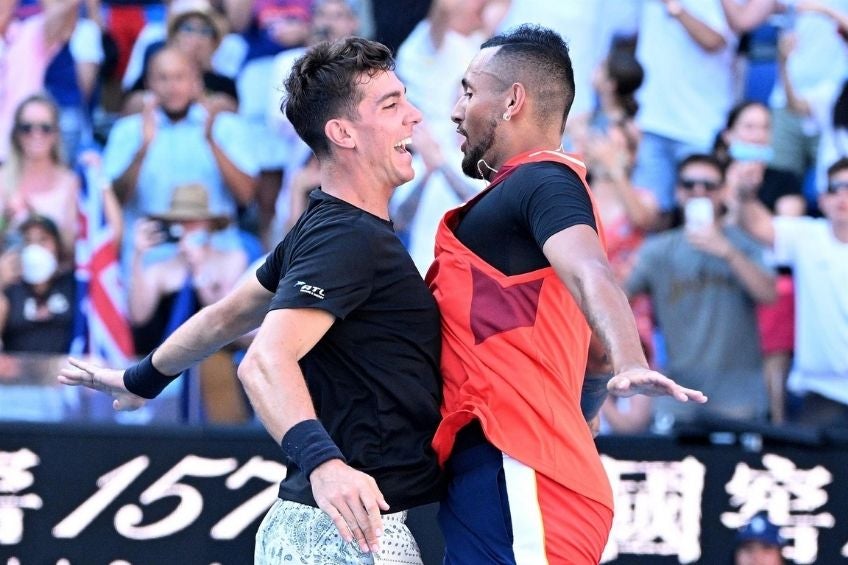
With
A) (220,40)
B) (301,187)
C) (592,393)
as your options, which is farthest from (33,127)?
(592,393)

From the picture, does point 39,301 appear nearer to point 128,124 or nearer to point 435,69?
point 128,124

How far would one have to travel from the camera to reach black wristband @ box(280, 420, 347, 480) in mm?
2611

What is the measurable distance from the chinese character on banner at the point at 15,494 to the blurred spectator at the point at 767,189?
3.33 metres

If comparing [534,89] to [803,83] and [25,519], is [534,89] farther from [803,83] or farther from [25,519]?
[803,83]

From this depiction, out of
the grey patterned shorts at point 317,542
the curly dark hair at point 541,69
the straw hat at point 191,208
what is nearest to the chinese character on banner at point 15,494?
the straw hat at point 191,208

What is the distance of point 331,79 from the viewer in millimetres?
3102

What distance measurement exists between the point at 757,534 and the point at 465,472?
8.28 ft

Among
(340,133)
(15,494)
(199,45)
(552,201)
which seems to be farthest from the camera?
(199,45)

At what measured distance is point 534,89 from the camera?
3266mm

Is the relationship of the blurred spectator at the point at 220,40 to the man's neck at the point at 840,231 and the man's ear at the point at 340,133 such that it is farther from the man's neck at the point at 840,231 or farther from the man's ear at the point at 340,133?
the man's ear at the point at 340,133

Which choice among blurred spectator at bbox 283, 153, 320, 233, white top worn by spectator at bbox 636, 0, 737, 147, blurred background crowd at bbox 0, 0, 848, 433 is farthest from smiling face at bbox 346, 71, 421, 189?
white top worn by spectator at bbox 636, 0, 737, 147

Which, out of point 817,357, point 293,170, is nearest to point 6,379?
point 293,170

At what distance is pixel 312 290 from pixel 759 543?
301 centimetres

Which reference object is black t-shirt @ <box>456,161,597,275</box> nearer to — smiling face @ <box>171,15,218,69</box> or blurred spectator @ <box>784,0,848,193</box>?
blurred spectator @ <box>784,0,848,193</box>
